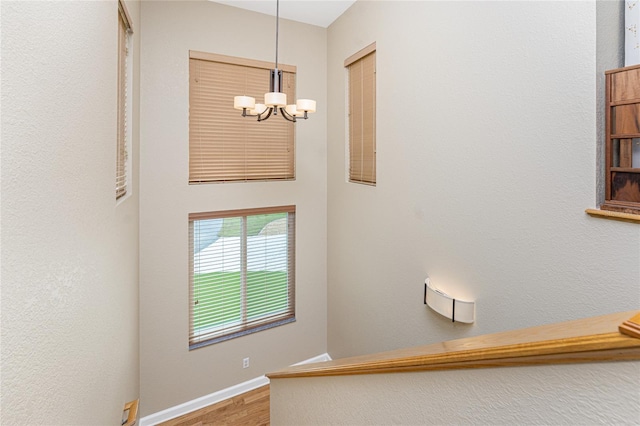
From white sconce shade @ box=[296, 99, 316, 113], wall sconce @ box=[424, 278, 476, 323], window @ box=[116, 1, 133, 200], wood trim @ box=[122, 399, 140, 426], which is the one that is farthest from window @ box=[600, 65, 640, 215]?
wood trim @ box=[122, 399, 140, 426]

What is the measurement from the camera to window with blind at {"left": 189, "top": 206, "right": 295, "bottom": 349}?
345cm

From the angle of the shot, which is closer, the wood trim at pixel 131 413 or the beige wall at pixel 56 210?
the beige wall at pixel 56 210

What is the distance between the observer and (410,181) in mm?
2631

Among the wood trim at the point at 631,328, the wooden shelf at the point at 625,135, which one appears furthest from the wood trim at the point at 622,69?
the wood trim at the point at 631,328

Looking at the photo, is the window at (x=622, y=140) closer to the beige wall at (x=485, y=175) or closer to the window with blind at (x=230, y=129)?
the beige wall at (x=485, y=175)

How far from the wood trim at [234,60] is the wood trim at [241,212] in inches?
59.0

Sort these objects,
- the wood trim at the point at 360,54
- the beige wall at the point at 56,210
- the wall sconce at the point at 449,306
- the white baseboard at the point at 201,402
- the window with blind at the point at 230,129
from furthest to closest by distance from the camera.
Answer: the window with blind at the point at 230,129
the white baseboard at the point at 201,402
the wood trim at the point at 360,54
the wall sconce at the point at 449,306
the beige wall at the point at 56,210

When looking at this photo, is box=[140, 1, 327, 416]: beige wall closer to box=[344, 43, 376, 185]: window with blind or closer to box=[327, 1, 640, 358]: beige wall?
box=[344, 43, 376, 185]: window with blind

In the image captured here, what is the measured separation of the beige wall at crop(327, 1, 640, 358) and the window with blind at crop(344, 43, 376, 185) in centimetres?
13

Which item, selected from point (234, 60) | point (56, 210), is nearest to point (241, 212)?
point (234, 60)

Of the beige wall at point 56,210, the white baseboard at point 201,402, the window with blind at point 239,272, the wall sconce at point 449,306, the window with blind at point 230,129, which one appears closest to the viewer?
the beige wall at point 56,210

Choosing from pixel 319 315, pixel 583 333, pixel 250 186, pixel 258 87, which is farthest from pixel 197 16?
pixel 583 333

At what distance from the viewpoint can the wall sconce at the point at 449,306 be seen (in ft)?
6.95

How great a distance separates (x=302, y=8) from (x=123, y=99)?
2.14m
